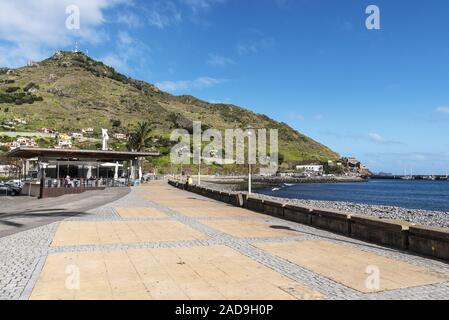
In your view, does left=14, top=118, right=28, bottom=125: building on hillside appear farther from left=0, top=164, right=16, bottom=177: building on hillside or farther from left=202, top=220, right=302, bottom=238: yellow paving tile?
left=202, top=220, right=302, bottom=238: yellow paving tile

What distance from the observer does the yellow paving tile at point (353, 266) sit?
6.41 metres

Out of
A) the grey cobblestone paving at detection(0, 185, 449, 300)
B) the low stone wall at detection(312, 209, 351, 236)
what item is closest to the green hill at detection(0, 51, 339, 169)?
the low stone wall at detection(312, 209, 351, 236)

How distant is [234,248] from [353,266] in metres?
2.71

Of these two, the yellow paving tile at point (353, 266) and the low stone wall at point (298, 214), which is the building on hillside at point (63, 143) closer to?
the low stone wall at point (298, 214)

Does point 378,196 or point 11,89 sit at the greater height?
point 11,89

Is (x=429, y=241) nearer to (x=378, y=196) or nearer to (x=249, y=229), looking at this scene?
(x=249, y=229)

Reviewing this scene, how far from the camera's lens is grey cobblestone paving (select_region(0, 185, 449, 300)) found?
5.80m

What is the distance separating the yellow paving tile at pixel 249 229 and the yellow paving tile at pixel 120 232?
1.03 metres

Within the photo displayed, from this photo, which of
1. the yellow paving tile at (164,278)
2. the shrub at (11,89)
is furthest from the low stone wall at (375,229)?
the shrub at (11,89)

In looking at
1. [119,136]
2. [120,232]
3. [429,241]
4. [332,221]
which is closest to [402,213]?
[332,221]

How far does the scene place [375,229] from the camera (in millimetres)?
10375
